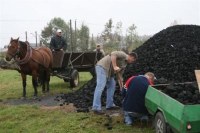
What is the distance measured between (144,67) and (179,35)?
3286 mm

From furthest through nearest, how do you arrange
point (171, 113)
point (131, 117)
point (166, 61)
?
point (166, 61)
point (131, 117)
point (171, 113)

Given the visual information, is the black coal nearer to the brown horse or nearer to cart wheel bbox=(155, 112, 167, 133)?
the brown horse

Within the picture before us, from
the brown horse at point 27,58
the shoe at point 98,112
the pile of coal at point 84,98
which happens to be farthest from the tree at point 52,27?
the shoe at point 98,112

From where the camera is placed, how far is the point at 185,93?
25.3 feet

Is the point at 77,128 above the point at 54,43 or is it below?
below

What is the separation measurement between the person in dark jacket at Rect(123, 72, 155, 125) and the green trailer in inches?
14.2

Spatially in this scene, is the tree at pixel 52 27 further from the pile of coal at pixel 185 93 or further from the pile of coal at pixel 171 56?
the pile of coal at pixel 185 93

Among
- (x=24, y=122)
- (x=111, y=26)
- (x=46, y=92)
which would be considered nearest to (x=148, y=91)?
(x=24, y=122)

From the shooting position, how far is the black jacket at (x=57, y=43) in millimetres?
16422

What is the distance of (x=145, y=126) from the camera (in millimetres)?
9031

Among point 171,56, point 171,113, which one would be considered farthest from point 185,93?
point 171,56

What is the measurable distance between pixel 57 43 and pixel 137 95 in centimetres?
820

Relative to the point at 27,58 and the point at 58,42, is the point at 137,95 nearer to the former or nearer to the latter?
the point at 27,58

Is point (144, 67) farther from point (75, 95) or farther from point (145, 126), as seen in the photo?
point (145, 126)
